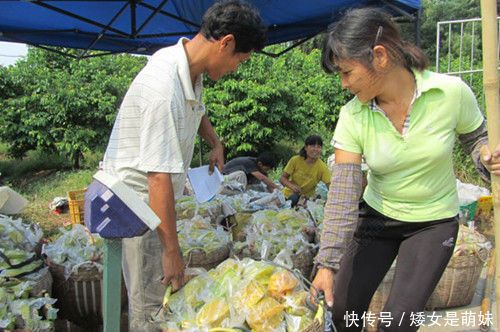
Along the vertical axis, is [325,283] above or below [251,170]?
below

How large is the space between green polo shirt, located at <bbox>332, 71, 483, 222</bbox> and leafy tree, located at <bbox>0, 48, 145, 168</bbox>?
313 inches

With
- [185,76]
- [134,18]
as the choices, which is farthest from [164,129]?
[134,18]

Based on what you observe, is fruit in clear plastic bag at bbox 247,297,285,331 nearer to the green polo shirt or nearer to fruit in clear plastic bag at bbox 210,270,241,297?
fruit in clear plastic bag at bbox 210,270,241,297

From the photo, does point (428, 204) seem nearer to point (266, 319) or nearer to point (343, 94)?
point (266, 319)

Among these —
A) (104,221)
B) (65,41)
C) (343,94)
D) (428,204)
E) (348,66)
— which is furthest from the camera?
(343,94)

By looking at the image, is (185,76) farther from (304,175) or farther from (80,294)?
(304,175)

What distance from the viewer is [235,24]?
1.70 meters

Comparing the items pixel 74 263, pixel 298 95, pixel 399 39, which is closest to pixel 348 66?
pixel 399 39

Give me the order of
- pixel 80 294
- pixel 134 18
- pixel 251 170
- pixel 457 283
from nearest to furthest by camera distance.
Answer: pixel 80 294 → pixel 457 283 → pixel 134 18 → pixel 251 170

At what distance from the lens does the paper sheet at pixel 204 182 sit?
2574 millimetres

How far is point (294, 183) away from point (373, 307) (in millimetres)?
2549

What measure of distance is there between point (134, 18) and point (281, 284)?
3.94 metres

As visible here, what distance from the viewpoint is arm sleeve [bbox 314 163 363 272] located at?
1593 millimetres

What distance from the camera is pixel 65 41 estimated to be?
5.83m
